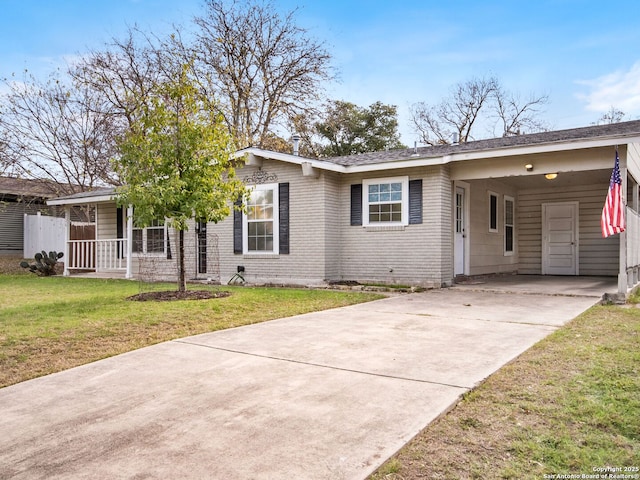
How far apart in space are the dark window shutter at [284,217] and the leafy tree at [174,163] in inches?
121

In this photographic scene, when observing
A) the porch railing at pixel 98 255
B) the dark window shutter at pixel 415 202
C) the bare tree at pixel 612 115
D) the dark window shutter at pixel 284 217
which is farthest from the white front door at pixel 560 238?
the bare tree at pixel 612 115

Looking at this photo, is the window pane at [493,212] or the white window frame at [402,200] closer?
the white window frame at [402,200]

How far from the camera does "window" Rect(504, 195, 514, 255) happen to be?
14.6m

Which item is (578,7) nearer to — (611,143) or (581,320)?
(611,143)

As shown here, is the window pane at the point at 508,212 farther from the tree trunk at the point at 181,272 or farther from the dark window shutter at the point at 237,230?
the tree trunk at the point at 181,272

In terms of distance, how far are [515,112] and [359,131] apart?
29.8 feet

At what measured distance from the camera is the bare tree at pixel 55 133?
19.1 m

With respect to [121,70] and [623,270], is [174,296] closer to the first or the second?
[623,270]

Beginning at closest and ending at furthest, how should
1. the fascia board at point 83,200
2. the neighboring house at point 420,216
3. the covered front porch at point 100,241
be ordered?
the neighboring house at point 420,216
the fascia board at point 83,200
the covered front porch at point 100,241

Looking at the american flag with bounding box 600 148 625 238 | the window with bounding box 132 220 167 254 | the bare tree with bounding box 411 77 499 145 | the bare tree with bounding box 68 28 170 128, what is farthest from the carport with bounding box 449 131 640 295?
the bare tree with bounding box 411 77 499 145

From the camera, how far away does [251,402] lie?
325 cm

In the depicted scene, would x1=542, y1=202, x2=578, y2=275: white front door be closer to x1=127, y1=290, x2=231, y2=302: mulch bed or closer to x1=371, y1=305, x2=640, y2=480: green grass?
x1=127, y1=290, x2=231, y2=302: mulch bed

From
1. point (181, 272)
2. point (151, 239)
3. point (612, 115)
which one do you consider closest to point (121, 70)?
point (151, 239)

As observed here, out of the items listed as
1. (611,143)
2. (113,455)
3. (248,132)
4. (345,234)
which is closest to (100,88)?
(248,132)
